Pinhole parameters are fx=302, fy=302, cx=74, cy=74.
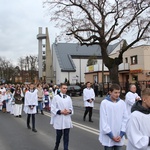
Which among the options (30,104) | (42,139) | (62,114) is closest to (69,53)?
(30,104)

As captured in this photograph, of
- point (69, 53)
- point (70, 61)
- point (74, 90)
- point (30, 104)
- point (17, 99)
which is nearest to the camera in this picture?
point (30, 104)

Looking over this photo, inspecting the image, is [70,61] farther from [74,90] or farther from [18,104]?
[18,104]

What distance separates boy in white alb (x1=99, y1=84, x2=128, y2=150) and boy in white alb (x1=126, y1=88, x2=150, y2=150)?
128 centimetres

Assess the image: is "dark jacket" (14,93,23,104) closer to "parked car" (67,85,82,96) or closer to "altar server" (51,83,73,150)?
"altar server" (51,83,73,150)

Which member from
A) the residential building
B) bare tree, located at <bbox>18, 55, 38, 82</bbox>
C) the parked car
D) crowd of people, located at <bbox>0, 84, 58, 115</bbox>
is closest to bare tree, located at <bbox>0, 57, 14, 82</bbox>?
bare tree, located at <bbox>18, 55, 38, 82</bbox>

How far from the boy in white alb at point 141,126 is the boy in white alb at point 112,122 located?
128 cm

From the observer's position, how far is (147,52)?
42.5m

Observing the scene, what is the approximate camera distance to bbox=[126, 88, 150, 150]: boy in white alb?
3449mm

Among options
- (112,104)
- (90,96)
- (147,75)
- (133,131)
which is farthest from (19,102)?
(147,75)

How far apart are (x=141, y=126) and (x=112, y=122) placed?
145 cm

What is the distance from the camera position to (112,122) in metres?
4.93

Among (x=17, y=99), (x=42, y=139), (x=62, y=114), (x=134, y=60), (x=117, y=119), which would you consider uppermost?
(x=134, y=60)

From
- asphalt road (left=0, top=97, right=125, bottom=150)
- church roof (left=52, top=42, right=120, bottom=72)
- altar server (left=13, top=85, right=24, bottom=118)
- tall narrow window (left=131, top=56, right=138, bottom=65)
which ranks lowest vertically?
asphalt road (left=0, top=97, right=125, bottom=150)

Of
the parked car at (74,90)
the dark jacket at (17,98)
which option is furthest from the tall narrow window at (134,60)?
the dark jacket at (17,98)
